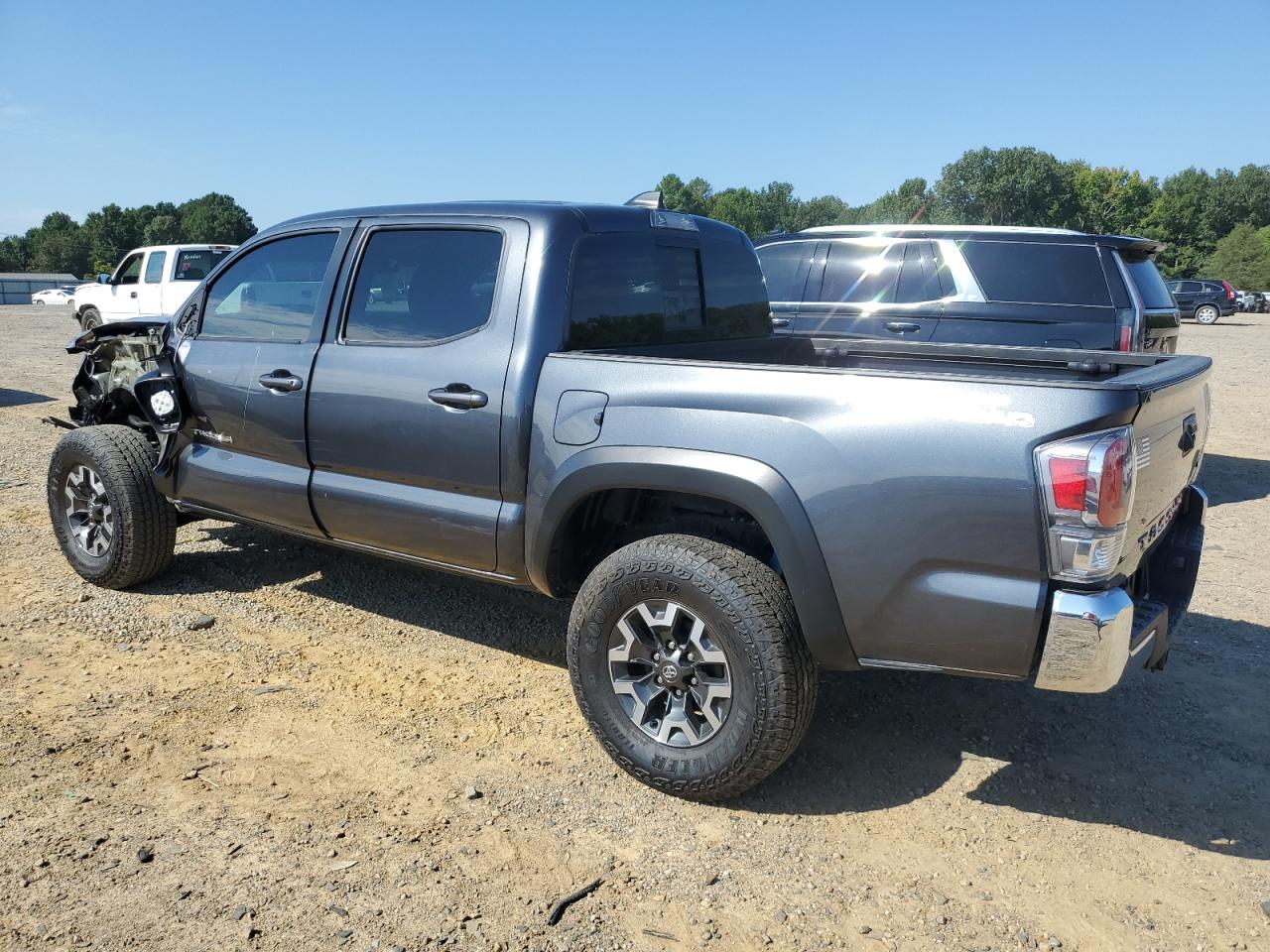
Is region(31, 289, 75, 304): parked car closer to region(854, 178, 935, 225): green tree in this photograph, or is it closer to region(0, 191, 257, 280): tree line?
region(0, 191, 257, 280): tree line

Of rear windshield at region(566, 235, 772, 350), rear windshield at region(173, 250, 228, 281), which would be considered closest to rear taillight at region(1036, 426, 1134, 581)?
rear windshield at region(566, 235, 772, 350)

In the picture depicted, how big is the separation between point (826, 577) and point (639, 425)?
2.54ft

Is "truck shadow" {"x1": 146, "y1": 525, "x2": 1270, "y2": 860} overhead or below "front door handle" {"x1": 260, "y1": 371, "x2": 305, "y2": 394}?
below

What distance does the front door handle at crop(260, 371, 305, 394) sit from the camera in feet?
13.4

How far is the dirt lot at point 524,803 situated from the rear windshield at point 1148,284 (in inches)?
126

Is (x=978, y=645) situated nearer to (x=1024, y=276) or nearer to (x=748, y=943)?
(x=748, y=943)

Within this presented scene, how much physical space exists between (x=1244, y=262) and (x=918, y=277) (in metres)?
65.2

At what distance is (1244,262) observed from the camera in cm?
6047

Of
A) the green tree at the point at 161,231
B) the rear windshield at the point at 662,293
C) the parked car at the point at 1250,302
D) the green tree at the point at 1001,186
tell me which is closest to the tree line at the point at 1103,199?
the green tree at the point at 1001,186

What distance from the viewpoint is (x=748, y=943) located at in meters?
2.52

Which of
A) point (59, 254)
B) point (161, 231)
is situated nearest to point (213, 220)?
point (161, 231)

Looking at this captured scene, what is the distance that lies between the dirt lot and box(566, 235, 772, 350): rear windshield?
1.51 metres

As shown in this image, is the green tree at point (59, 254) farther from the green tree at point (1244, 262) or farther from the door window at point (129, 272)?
the green tree at point (1244, 262)

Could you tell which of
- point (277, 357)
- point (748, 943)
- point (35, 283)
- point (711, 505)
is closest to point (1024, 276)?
point (711, 505)
